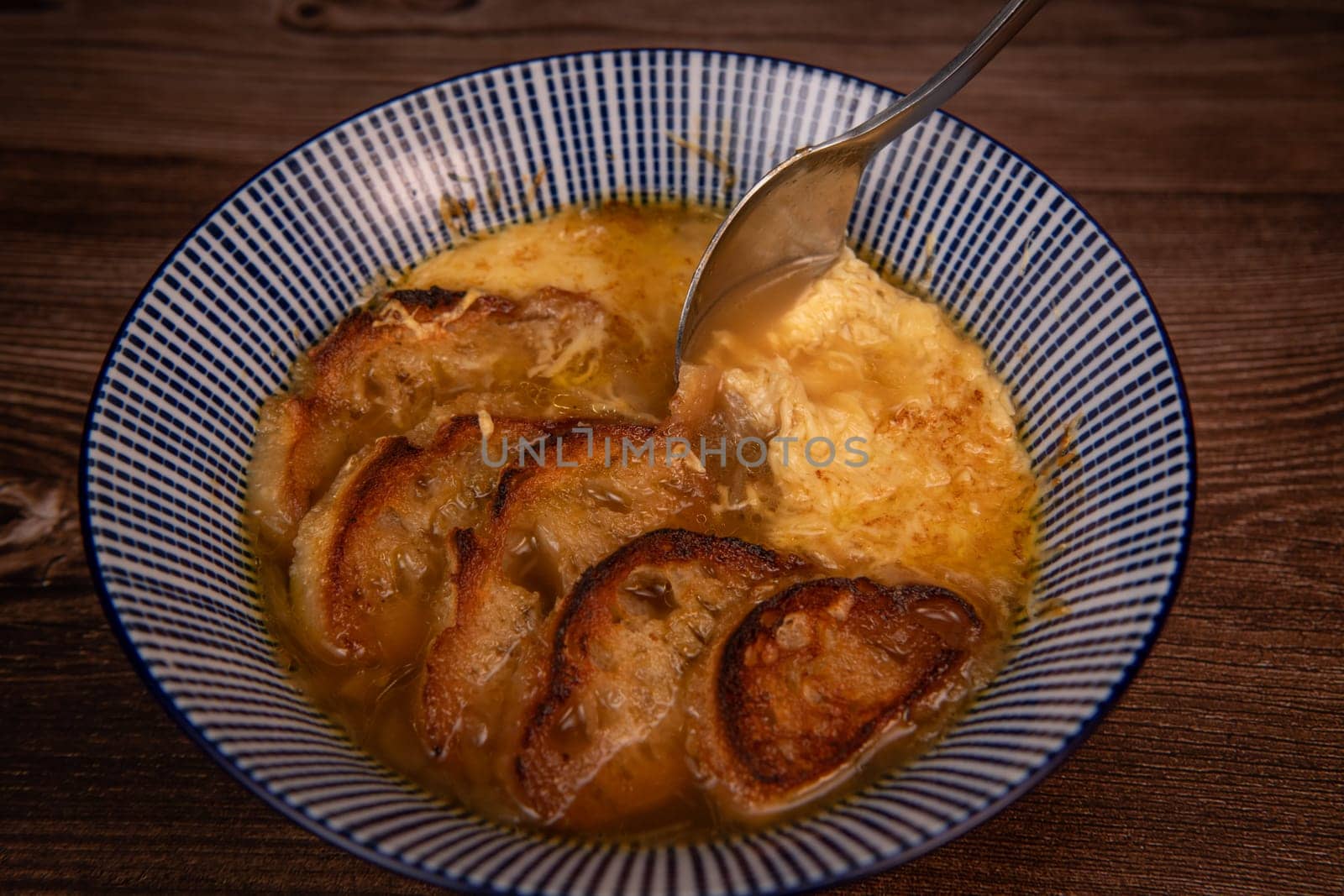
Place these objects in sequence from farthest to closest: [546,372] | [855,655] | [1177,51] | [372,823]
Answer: [1177,51] → [546,372] → [855,655] → [372,823]

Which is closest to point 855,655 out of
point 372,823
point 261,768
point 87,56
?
point 372,823

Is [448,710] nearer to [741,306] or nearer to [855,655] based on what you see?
[855,655]

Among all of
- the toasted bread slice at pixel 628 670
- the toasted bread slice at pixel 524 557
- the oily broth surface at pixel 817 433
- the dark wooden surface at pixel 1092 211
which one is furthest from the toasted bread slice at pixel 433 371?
the dark wooden surface at pixel 1092 211

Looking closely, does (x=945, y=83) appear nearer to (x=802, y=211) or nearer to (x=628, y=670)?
(x=802, y=211)

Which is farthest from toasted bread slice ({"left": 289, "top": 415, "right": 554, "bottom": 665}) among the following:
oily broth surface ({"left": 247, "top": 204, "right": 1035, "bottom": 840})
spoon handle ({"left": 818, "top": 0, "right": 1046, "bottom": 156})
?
spoon handle ({"left": 818, "top": 0, "right": 1046, "bottom": 156})

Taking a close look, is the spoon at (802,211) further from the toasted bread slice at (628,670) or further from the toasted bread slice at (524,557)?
the toasted bread slice at (628,670)

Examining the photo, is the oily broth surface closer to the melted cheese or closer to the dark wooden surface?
the melted cheese
